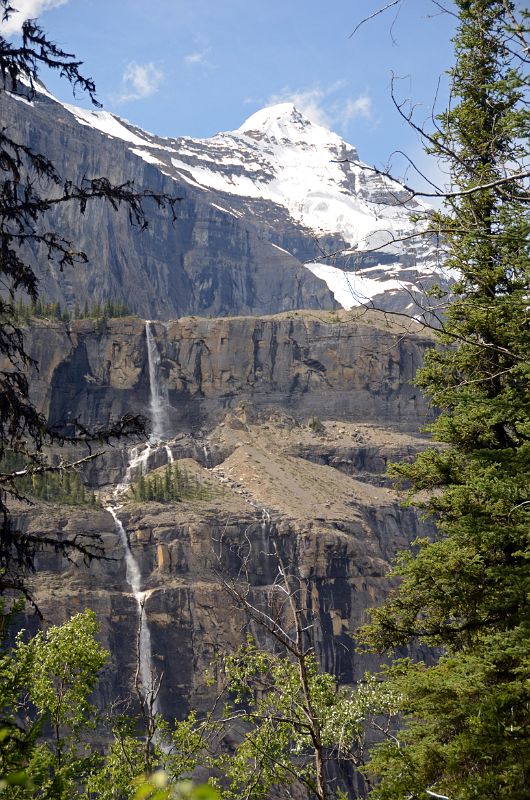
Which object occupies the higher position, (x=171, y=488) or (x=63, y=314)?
(x=63, y=314)

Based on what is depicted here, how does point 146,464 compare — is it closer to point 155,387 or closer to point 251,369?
point 155,387

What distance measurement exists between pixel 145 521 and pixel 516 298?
346 ft

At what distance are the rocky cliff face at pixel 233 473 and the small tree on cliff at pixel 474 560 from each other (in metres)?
53.9

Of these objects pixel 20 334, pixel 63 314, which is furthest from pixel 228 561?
pixel 20 334

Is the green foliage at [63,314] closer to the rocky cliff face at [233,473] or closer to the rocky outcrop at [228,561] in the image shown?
the rocky cliff face at [233,473]

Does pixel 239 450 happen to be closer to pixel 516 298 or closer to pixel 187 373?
pixel 187 373

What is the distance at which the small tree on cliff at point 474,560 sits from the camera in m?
10.8

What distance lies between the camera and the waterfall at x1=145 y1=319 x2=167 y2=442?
515 ft

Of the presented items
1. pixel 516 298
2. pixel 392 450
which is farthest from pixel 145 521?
pixel 516 298

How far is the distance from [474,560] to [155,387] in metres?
147

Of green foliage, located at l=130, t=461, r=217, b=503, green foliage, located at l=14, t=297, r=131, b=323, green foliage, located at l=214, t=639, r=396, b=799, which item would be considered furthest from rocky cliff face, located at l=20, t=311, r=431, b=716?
green foliage, located at l=214, t=639, r=396, b=799

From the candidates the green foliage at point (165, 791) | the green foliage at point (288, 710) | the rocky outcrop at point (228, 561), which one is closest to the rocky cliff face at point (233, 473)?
the rocky outcrop at point (228, 561)

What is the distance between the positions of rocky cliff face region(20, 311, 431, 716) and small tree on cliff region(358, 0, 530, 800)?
177 ft

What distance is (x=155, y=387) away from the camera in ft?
525
